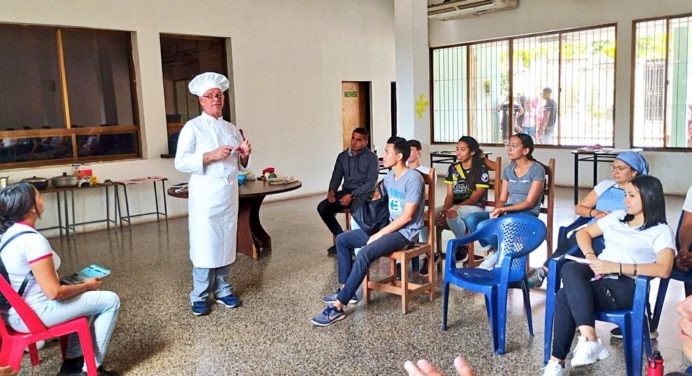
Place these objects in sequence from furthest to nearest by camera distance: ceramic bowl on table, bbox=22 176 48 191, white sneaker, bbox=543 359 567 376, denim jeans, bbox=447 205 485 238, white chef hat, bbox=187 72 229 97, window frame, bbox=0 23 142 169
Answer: window frame, bbox=0 23 142 169
ceramic bowl on table, bbox=22 176 48 191
denim jeans, bbox=447 205 485 238
white chef hat, bbox=187 72 229 97
white sneaker, bbox=543 359 567 376

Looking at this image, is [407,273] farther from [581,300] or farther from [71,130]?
[71,130]

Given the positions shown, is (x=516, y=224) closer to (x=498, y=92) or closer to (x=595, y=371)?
(x=595, y=371)

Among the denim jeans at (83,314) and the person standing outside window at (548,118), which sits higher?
the person standing outside window at (548,118)

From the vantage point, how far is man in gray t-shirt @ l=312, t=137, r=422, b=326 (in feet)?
11.6

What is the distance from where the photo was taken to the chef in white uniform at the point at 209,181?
3.68 meters

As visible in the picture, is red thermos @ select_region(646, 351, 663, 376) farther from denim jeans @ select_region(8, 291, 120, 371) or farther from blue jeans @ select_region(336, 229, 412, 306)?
denim jeans @ select_region(8, 291, 120, 371)

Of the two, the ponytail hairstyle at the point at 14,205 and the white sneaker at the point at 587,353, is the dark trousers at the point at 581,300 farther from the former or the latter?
the ponytail hairstyle at the point at 14,205

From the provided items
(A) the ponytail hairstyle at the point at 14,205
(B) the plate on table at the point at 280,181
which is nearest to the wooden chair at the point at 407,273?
(B) the plate on table at the point at 280,181

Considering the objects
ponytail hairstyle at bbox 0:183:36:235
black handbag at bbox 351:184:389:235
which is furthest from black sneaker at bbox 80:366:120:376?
black handbag at bbox 351:184:389:235

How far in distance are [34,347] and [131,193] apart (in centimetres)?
427

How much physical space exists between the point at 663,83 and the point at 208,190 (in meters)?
6.82

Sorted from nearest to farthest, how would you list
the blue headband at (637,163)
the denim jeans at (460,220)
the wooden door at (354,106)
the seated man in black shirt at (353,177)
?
1. the blue headband at (637,163)
2. the denim jeans at (460,220)
3. the seated man in black shirt at (353,177)
4. the wooden door at (354,106)

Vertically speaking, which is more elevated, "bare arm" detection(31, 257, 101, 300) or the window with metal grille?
the window with metal grille

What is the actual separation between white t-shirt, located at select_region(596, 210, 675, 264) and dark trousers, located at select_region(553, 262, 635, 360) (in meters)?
0.11
